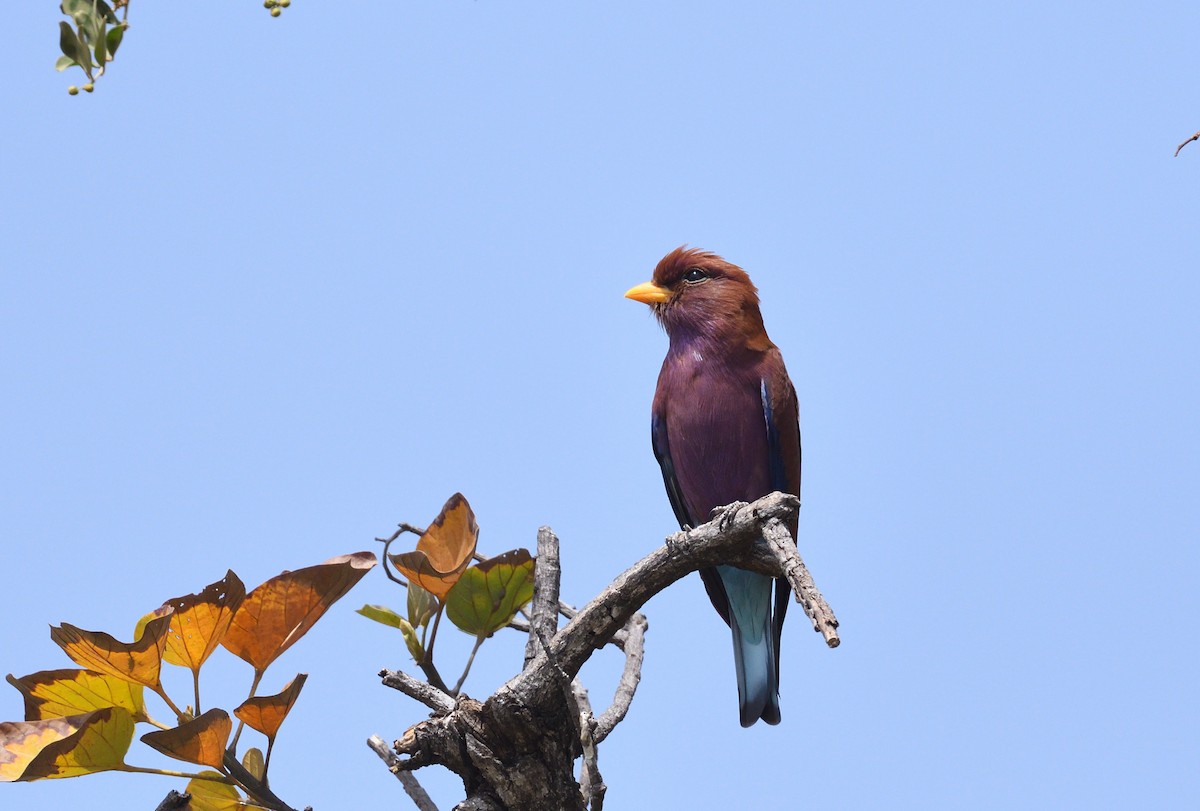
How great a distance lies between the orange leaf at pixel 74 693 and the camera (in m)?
2.29

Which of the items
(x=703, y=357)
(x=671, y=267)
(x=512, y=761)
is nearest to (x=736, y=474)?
(x=703, y=357)

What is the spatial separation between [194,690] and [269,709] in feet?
0.56

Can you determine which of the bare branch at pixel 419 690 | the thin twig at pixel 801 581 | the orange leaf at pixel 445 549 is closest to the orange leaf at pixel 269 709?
the bare branch at pixel 419 690

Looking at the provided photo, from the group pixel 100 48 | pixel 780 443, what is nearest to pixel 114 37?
pixel 100 48

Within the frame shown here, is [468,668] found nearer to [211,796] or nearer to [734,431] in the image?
[211,796]

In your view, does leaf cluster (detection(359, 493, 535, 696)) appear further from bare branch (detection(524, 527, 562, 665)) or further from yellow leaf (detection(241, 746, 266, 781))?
yellow leaf (detection(241, 746, 266, 781))

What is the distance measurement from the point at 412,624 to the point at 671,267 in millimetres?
2727

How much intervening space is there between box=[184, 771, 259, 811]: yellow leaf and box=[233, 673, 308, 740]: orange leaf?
0.15 meters

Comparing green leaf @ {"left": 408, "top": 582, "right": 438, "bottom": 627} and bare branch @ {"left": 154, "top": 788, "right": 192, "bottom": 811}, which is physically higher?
green leaf @ {"left": 408, "top": 582, "right": 438, "bottom": 627}

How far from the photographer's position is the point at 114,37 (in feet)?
9.11

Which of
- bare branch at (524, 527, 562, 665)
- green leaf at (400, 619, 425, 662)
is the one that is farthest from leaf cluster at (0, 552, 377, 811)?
bare branch at (524, 527, 562, 665)

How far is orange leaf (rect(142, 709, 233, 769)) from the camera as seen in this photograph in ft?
7.18

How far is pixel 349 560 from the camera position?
7.77 ft

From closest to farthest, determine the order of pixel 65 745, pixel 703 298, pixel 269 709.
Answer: pixel 65 745, pixel 269 709, pixel 703 298
